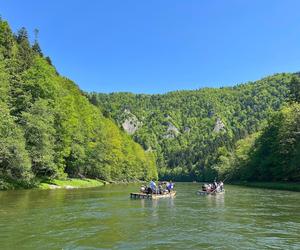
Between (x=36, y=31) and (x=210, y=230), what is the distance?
404 feet

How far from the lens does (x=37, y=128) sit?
61.8 metres

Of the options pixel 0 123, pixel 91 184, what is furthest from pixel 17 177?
pixel 91 184

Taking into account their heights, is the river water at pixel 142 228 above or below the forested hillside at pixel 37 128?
below

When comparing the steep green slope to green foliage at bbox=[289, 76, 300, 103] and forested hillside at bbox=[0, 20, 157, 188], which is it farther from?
forested hillside at bbox=[0, 20, 157, 188]

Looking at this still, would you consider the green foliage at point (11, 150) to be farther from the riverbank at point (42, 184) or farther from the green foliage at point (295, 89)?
the green foliage at point (295, 89)

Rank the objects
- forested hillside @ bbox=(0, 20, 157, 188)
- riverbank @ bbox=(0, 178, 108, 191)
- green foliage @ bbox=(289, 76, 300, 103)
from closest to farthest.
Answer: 1. forested hillside @ bbox=(0, 20, 157, 188)
2. riverbank @ bbox=(0, 178, 108, 191)
3. green foliage @ bbox=(289, 76, 300, 103)

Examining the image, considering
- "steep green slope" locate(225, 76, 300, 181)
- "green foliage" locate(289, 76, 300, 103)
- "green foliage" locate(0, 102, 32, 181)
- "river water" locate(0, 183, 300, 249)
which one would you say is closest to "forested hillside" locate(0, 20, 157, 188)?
"green foliage" locate(0, 102, 32, 181)

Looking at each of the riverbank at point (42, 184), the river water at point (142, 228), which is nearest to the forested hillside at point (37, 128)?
the riverbank at point (42, 184)

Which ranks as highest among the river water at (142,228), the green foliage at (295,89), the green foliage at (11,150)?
the green foliage at (295,89)

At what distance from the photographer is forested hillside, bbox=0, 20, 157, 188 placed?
2168 inches

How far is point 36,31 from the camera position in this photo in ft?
440

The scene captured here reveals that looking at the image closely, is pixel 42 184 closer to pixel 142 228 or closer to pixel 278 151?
pixel 142 228

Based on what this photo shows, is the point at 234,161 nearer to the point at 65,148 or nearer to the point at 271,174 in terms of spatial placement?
the point at 271,174

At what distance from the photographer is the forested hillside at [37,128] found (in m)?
55.1
